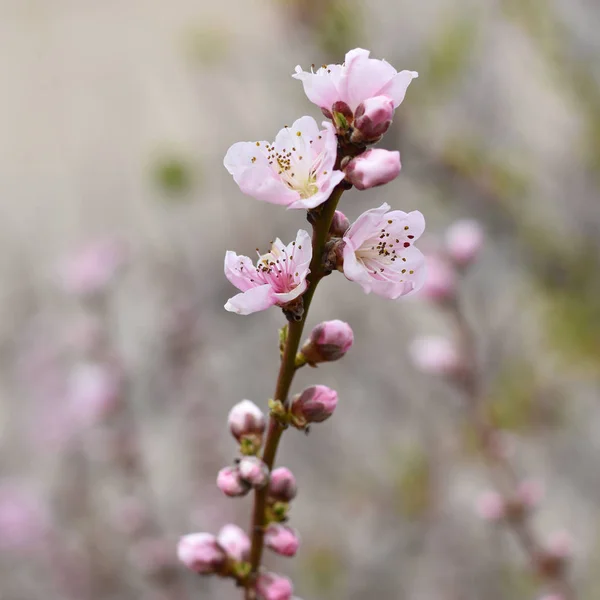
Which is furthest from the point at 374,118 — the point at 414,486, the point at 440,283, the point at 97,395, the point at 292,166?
the point at 414,486

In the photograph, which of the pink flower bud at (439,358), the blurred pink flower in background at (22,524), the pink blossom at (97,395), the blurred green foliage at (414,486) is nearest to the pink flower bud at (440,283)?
the pink flower bud at (439,358)

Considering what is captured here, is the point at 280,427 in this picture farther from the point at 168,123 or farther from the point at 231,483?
the point at 168,123

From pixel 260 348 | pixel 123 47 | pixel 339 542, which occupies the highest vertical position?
pixel 123 47

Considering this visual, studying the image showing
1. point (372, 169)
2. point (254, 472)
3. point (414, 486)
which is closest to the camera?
point (372, 169)

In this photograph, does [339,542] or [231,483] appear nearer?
[231,483]

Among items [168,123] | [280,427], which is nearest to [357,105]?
[280,427]

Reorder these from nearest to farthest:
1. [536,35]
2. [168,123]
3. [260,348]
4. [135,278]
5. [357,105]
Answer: [357,105] < [536,35] < [260,348] < [135,278] < [168,123]

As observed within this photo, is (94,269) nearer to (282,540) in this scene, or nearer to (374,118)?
A: (282,540)
